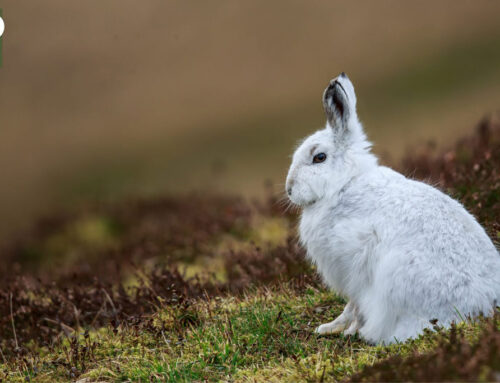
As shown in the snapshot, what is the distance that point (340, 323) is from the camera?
5.62 metres

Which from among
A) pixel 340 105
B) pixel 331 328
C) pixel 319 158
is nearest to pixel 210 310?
pixel 331 328

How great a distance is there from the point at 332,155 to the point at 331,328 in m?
1.55

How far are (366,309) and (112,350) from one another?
240cm

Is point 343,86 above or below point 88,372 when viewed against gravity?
above

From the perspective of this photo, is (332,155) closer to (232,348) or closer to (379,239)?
(379,239)

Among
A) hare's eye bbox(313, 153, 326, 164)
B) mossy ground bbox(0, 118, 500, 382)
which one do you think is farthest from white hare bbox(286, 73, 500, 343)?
mossy ground bbox(0, 118, 500, 382)

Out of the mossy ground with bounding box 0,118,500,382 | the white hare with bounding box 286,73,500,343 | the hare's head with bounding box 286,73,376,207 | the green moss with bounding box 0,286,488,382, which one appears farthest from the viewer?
the hare's head with bounding box 286,73,376,207

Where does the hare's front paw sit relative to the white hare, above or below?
below

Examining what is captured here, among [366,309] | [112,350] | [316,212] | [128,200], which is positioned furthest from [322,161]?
[128,200]

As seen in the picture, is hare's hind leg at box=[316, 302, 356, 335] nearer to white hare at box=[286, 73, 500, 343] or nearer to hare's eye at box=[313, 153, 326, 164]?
white hare at box=[286, 73, 500, 343]

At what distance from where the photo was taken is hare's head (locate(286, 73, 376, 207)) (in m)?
5.57

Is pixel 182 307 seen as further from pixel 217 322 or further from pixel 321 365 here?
pixel 321 365

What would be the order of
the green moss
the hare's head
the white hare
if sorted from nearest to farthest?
the green moss, the white hare, the hare's head

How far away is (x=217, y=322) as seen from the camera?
591 centimetres
